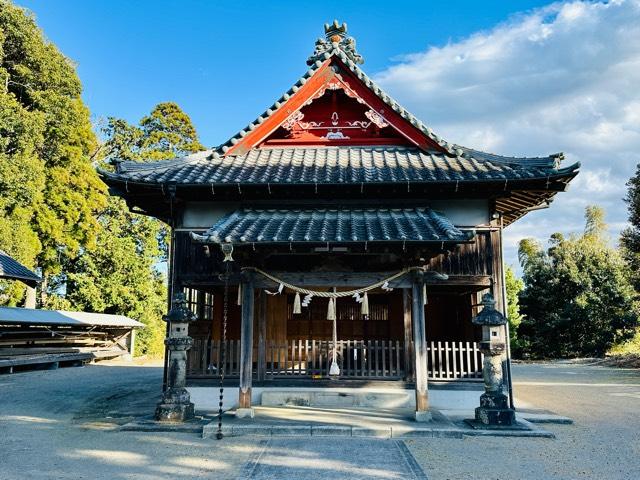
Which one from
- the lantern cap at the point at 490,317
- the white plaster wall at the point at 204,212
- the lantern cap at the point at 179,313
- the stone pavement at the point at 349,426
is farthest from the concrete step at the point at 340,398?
the white plaster wall at the point at 204,212

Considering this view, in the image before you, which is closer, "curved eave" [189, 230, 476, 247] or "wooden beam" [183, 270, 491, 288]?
"curved eave" [189, 230, 476, 247]

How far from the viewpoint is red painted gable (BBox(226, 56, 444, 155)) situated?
11445 millimetres

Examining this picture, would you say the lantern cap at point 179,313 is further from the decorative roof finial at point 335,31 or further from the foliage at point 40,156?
the foliage at point 40,156

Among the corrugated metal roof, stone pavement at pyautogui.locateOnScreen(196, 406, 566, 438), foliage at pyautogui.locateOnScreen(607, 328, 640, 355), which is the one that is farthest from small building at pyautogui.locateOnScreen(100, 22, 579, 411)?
foliage at pyautogui.locateOnScreen(607, 328, 640, 355)

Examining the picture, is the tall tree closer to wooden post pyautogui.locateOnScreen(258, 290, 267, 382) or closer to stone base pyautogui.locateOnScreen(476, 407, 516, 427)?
wooden post pyautogui.locateOnScreen(258, 290, 267, 382)

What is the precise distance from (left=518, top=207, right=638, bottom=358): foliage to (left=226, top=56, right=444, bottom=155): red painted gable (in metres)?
23.3

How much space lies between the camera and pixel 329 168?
419 inches

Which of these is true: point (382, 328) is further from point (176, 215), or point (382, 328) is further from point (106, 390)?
point (106, 390)

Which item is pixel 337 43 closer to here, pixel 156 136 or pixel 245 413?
pixel 245 413

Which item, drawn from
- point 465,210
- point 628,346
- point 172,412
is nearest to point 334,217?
point 465,210

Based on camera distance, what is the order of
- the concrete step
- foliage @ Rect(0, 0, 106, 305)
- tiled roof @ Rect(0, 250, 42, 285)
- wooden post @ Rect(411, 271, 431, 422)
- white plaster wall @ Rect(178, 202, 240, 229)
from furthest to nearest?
foliage @ Rect(0, 0, 106, 305) → tiled roof @ Rect(0, 250, 42, 285) → white plaster wall @ Rect(178, 202, 240, 229) → the concrete step → wooden post @ Rect(411, 271, 431, 422)

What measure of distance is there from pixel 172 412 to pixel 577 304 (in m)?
27.6

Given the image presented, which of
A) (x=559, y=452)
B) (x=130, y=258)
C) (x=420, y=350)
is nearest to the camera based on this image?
(x=559, y=452)

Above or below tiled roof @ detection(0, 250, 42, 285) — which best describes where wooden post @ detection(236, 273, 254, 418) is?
below
